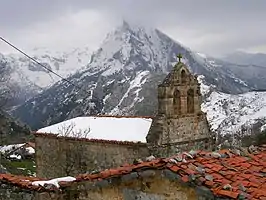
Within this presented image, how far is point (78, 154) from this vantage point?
1051 inches

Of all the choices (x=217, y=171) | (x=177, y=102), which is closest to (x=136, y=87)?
(x=177, y=102)

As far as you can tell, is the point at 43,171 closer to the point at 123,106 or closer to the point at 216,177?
the point at 216,177

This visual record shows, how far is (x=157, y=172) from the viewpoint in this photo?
25.5ft

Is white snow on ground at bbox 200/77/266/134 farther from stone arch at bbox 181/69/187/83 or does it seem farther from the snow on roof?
stone arch at bbox 181/69/187/83

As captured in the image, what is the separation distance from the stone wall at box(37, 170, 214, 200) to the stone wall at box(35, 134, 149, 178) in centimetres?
1514

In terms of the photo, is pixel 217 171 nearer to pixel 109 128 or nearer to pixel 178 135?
pixel 178 135

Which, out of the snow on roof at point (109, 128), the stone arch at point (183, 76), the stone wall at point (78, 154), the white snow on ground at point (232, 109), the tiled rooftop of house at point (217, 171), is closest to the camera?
the tiled rooftop of house at point (217, 171)

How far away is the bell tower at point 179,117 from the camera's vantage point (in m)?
25.1

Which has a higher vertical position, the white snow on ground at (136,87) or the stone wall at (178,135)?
the white snow on ground at (136,87)

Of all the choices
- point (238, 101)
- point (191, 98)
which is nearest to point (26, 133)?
point (191, 98)

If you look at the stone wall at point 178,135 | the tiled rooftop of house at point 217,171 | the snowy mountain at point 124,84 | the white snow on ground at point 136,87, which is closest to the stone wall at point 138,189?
the tiled rooftop of house at point 217,171

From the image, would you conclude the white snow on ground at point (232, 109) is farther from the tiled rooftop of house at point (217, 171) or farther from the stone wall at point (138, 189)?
the stone wall at point (138, 189)

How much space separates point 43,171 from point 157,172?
76.0ft

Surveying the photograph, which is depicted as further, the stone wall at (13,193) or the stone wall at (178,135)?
the stone wall at (178,135)
